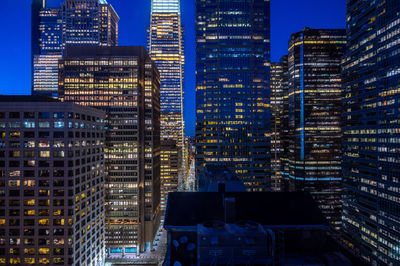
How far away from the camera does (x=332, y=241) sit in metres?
48.2

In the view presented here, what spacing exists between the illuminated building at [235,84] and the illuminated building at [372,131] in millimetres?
47488

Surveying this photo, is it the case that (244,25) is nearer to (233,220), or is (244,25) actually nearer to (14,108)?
(14,108)

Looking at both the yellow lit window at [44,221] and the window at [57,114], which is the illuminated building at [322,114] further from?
the yellow lit window at [44,221]

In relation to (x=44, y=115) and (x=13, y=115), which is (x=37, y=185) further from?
(x=13, y=115)

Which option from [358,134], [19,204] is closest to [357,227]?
[358,134]

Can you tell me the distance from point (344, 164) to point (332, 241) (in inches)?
3263

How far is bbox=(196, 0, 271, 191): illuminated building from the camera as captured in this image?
517 feet

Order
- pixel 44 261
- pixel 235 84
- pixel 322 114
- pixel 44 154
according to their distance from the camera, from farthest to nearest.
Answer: pixel 322 114
pixel 235 84
pixel 44 154
pixel 44 261

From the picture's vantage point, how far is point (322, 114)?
198000 mm

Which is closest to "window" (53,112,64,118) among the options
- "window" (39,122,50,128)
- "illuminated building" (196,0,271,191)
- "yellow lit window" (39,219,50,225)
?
"window" (39,122,50,128)

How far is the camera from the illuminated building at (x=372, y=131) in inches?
3501

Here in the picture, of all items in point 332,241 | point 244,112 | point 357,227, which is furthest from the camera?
point 244,112

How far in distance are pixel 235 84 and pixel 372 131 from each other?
7667cm

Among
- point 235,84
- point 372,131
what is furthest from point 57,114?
point 372,131
